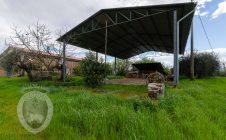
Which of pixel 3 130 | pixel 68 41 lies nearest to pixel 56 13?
pixel 68 41

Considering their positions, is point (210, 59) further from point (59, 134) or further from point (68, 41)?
point (59, 134)

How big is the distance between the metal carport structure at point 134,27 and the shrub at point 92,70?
3.60m

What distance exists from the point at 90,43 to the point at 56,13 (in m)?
5.71

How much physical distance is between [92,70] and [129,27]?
773 centimetres

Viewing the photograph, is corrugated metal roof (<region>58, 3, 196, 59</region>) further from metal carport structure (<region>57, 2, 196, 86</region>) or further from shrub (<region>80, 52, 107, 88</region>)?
shrub (<region>80, 52, 107, 88</region>)

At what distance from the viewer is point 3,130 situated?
12.3 ft

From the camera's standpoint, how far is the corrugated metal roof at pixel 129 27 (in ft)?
40.4

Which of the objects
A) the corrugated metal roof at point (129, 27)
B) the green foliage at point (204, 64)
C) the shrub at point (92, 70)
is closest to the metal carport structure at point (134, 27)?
the corrugated metal roof at point (129, 27)
